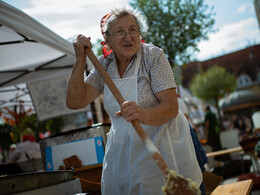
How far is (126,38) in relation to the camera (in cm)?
197

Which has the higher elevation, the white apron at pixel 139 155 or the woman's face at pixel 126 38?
the woman's face at pixel 126 38

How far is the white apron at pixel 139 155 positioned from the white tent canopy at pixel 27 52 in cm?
202

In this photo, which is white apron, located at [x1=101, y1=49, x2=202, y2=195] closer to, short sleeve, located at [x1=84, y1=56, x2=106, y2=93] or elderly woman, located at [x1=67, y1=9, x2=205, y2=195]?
elderly woman, located at [x1=67, y1=9, x2=205, y2=195]

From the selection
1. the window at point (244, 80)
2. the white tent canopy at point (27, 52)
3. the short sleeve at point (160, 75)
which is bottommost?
the short sleeve at point (160, 75)

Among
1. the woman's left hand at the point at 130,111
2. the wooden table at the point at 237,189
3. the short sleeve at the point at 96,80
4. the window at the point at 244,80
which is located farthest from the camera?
the window at the point at 244,80

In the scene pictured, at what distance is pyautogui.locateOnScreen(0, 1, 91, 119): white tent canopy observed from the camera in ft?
11.6

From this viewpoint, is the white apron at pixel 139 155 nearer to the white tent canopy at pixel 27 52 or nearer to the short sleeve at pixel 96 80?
the short sleeve at pixel 96 80

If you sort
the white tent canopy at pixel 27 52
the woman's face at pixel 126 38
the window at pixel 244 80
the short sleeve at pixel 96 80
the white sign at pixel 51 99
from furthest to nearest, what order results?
1. the window at pixel 244 80
2. the white sign at pixel 51 99
3. the white tent canopy at pixel 27 52
4. the short sleeve at pixel 96 80
5. the woman's face at pixel 126 38

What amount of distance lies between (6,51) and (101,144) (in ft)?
8.87

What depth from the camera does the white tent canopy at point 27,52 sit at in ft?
11.6

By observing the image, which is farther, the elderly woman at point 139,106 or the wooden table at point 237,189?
the wooden table at point 237,189

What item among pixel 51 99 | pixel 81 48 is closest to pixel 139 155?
pixel 81 48

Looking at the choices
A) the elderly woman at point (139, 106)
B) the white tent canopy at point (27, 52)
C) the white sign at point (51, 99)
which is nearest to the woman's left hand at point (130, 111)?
the elderly woman at point (139, 106)

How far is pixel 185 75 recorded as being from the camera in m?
55.3
